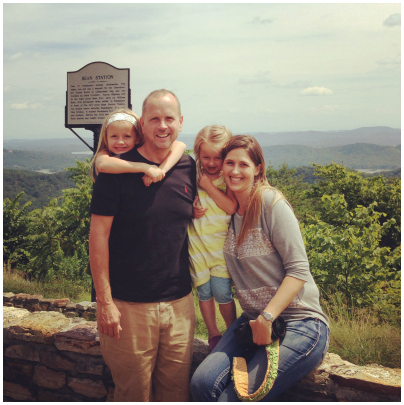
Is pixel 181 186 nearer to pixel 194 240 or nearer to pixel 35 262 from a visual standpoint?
pixel 194 240

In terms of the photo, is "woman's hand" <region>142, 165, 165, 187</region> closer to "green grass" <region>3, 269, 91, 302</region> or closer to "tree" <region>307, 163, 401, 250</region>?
"green grass" <region>3, 269, 91, 302</region>

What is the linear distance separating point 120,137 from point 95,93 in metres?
3.29

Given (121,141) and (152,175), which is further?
(121,141)

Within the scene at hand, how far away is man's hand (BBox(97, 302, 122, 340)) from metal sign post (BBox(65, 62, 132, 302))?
3.28 meters

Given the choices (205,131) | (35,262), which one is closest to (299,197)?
(35,262)

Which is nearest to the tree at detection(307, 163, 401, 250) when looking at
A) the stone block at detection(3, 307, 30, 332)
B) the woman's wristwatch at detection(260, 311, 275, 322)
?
the stone block at detection(3, 307, 30, 332)

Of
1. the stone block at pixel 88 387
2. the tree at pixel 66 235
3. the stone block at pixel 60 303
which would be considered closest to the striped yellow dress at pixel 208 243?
the stone block at pixel 88 387

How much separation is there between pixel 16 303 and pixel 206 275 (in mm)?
4191

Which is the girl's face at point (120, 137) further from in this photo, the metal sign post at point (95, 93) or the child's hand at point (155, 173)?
the metal sign post at point (95, 93)

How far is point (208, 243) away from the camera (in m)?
2.52

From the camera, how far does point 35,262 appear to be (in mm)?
8398

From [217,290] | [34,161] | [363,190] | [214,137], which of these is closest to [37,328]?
[217,290]

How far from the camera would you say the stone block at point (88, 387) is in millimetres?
2900

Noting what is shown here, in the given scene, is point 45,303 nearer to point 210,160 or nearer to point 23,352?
point 23,352
